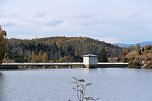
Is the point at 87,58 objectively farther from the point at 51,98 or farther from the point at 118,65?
the point at 51,98

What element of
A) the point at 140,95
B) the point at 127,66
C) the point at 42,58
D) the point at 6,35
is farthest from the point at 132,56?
the point at 140,95

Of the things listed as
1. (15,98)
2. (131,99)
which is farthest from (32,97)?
(131,99)

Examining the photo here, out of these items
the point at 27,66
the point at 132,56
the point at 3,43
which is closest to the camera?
the point at 3,43

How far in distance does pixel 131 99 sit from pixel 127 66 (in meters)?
136

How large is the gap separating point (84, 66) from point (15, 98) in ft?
428

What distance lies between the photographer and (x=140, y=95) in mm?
41406

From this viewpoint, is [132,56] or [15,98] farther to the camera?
[132,56]

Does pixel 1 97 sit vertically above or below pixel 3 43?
below

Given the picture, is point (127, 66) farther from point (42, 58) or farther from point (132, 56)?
point (42, 58)

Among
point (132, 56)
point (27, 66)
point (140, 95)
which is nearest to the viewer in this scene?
point (140, 95)

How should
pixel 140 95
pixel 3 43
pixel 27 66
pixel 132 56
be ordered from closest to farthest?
pixel 140 95 → pixel 3 43 → pixel 27 66 → pixel 132 56

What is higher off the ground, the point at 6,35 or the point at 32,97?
the point at 6,35

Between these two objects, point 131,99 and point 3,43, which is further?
point 3,43

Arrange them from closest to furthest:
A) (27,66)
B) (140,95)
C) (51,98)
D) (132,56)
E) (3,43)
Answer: (51,98), (140,95), (3,43), (27,66), (132,56)
